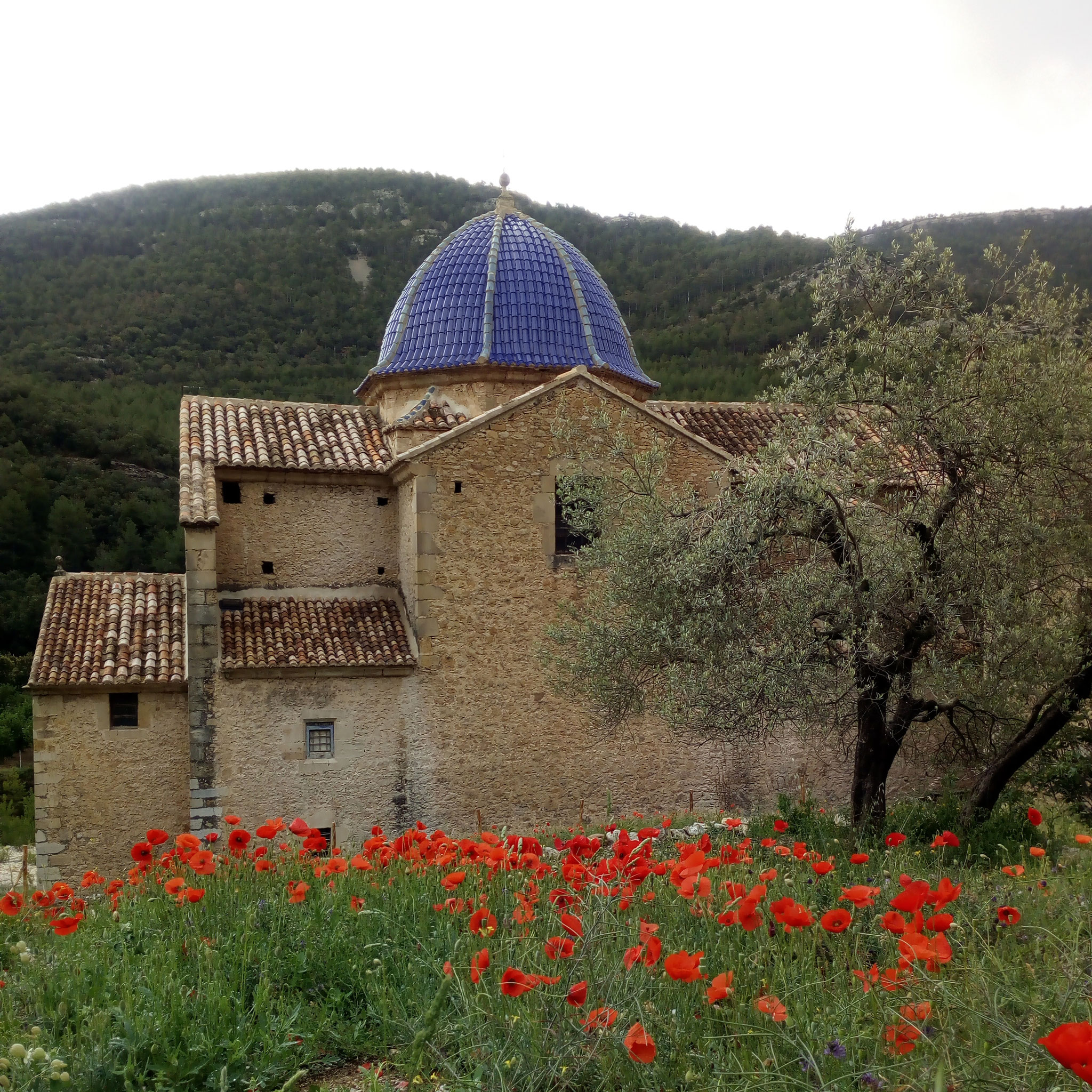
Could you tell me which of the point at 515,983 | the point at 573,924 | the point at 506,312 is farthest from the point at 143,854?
the point at 506,312

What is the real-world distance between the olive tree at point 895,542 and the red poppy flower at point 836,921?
173 inches

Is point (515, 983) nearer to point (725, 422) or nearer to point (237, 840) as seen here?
point (237, 840)

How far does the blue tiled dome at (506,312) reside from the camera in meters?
14.9

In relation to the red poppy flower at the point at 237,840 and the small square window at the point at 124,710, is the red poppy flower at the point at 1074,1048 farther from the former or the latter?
the small square window at the point at 124,710

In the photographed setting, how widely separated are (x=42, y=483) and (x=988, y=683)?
28.5 metres

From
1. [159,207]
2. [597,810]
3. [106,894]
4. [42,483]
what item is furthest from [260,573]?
[159,207]

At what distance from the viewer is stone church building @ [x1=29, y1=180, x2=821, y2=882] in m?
11.9

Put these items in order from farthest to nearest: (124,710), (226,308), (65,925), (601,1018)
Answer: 1. (226,308)
2. (124,710)
3. (65,925)
4. (601,1018)

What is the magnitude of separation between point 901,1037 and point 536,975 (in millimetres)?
1133

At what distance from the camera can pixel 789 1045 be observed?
9.19 feet

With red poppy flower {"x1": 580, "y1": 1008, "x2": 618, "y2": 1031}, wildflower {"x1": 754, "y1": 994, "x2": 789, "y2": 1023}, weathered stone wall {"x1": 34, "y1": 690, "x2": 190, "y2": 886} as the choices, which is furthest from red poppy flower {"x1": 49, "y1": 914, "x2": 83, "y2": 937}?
weathered stone wall {"x1": 34, "y1": 690, "x2": 190, "y2": 886}

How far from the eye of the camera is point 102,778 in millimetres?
11938

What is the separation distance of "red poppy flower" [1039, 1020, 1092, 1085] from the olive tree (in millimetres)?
5565

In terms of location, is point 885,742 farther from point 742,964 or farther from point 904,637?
point 742,964
